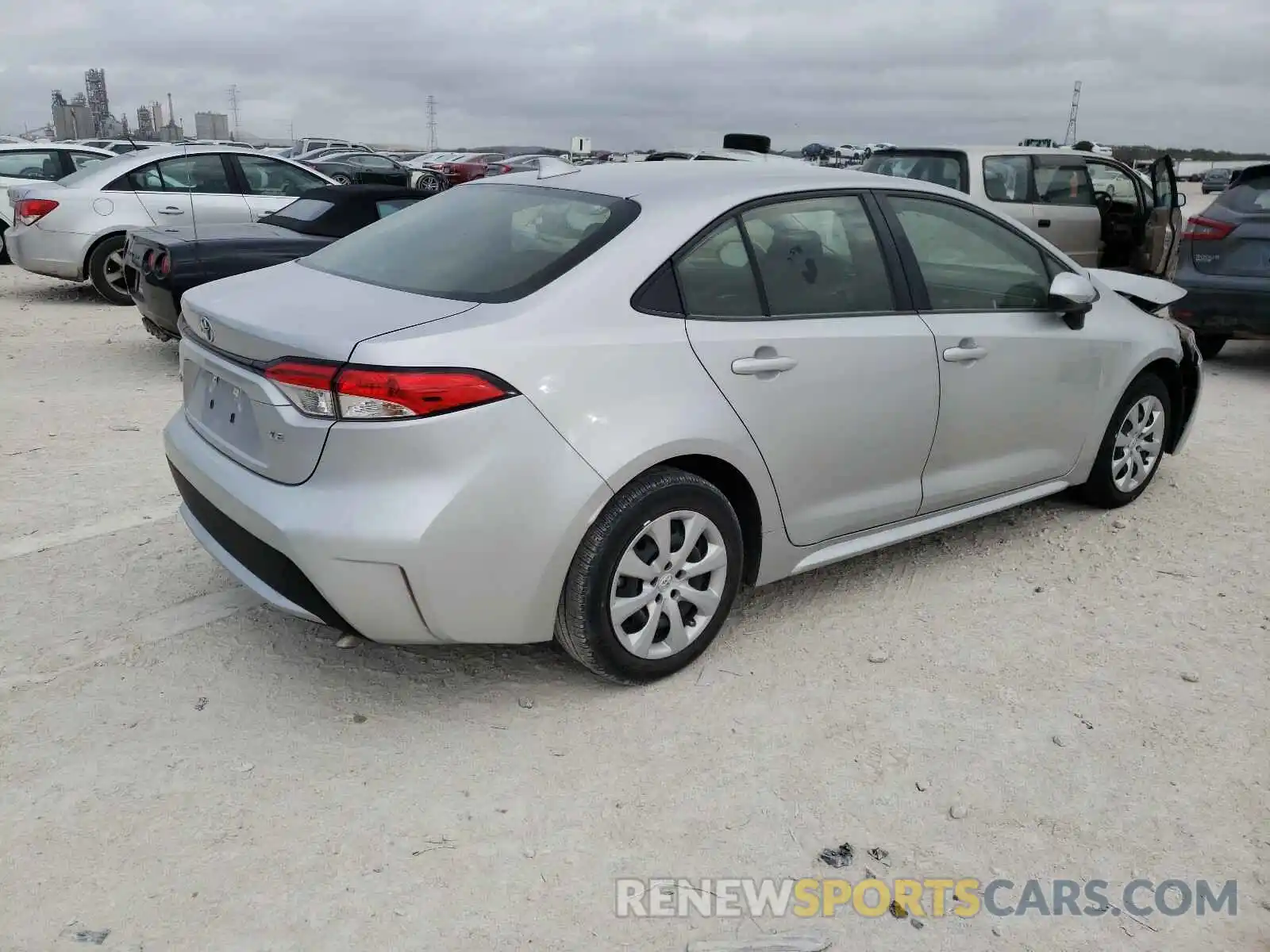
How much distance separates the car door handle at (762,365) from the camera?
3.20 meters

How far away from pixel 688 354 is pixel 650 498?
1.45ft

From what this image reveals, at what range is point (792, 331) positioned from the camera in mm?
3361

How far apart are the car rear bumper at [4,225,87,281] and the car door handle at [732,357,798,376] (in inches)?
331

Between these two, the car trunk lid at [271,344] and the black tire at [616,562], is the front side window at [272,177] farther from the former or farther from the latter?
the black tire at [616,562]

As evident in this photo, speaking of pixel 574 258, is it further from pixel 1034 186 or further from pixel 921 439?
pixel 1034 186

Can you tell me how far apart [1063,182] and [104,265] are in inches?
350

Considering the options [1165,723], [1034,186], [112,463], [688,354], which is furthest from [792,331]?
[1034,186]

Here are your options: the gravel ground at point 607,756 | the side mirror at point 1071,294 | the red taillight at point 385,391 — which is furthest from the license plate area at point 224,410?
the side mirror at point 1071,294

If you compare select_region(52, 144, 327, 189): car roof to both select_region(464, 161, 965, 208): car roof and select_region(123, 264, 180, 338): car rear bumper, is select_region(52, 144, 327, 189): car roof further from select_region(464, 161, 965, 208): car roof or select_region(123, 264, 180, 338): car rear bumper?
select_region(464, 161, 965, 208): car roof

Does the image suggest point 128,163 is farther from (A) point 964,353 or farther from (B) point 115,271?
(A) point 964,353

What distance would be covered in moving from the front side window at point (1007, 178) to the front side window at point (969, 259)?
553 centimetres

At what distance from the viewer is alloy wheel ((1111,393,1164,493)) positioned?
477 centimetres

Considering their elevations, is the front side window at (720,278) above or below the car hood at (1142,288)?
above

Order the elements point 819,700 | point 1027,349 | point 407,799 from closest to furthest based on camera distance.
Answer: point 407,799, point 819,700, point 1027,349
